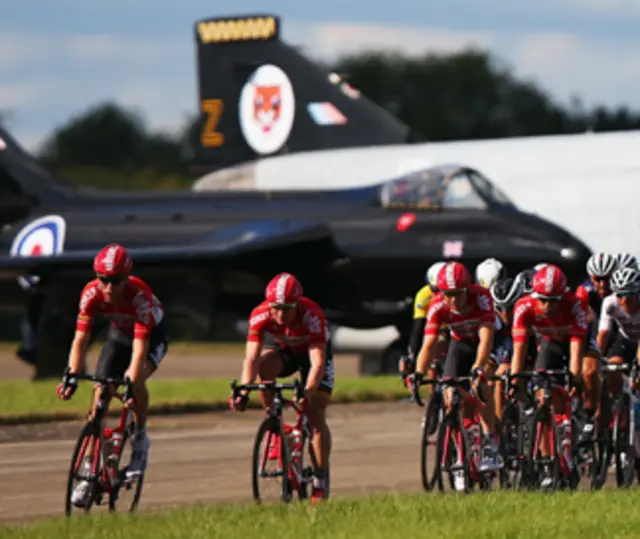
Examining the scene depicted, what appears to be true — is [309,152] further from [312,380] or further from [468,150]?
[312,380]

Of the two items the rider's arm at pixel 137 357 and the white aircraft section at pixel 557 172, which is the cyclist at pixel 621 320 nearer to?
the rider's arm at pixel 137 357

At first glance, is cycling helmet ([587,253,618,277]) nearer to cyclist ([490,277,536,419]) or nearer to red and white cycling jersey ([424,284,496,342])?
cyclist ([490,277,536,419])

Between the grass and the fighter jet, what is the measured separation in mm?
16153

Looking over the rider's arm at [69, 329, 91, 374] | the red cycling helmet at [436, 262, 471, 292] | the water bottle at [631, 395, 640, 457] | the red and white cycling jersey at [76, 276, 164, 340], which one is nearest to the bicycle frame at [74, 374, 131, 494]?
the rider's arm at [69, 329, 91, 374]

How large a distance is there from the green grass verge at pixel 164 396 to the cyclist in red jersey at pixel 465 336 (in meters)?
8.70

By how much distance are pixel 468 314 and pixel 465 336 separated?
0.30 metres

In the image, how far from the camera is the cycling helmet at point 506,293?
15609mm

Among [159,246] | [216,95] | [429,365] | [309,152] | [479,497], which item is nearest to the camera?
[479,497]

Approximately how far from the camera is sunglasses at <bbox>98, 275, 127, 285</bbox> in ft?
41.4

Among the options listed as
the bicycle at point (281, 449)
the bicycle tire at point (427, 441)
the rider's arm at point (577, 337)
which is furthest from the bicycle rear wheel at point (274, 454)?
the rider's arm at point (577, 337)

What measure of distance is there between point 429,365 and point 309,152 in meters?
25.3

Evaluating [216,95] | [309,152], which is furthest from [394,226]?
[216,95]

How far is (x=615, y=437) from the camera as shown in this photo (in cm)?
1509

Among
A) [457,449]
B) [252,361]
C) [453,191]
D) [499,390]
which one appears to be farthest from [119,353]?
[453,191]
